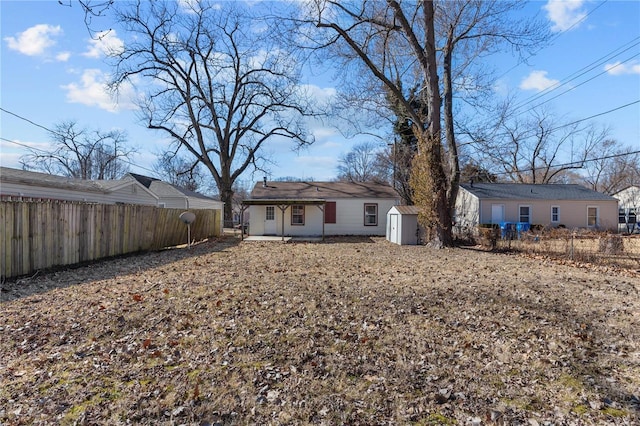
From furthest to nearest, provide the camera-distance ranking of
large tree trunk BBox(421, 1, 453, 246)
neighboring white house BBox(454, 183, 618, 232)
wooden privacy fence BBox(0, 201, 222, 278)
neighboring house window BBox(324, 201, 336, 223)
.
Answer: neighboring white house BBox(454, 183, 618, 232), neighboring house window BBox(324, 201, 336, 223), large tree trunk BBox(421, 1, 453, 246), wooden privacy fence BBox(0, 201, 222, 278)

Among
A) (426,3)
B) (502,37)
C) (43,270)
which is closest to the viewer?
(43,270)

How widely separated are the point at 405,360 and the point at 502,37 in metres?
16.6

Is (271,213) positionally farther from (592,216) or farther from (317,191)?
(592,216)

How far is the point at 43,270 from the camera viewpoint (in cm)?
844

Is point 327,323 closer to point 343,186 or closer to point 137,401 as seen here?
point 137,401

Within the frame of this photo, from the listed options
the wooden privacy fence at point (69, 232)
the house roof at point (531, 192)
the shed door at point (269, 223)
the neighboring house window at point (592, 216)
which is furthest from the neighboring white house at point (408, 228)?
the neighboring house window at point (592, 216)

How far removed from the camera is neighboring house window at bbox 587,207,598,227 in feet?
84.8

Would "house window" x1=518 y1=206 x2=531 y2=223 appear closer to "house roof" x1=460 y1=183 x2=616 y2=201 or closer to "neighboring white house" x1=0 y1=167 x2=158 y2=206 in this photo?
"house roof" x1=460 y1=183 x2=616 y2=201

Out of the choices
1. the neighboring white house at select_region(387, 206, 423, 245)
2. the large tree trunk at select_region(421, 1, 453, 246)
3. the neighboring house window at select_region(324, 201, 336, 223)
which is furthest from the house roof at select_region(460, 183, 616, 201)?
the large tree trunk at select_region(421, 1, 453, 246)

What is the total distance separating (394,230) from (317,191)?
6884mm

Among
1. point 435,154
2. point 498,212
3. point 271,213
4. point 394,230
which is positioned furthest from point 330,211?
point 498,212

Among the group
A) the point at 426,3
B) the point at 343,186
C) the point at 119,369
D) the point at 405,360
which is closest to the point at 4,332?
the point at 119,369

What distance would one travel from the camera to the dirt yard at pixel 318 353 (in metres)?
3.07

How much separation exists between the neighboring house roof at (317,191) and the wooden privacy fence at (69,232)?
8897 mm
